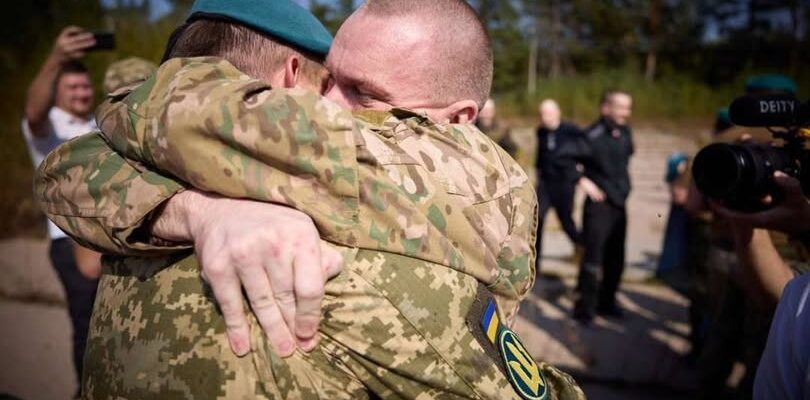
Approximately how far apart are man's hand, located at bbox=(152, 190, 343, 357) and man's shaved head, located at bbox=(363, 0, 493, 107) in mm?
464

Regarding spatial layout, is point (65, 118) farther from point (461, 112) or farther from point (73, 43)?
point (461, 112)

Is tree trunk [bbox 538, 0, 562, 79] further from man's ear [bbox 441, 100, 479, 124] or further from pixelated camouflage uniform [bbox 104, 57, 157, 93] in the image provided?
man's ear [bbox 441, 100, 479, 124]

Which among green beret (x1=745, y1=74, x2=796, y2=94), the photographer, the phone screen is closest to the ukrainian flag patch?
the photographer

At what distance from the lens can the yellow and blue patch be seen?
3.00 ft

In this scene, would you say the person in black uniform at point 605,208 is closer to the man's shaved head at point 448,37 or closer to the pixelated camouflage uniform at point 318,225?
the man's shaved head at point 448,37

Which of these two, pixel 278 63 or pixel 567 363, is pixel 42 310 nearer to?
pixel 567 363

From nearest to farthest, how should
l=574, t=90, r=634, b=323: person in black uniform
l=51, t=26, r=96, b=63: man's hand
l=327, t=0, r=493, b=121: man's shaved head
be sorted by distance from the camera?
1. l=327, t=0, r=493, b=121: man's shaved head
2. l=51, t=26, r=96, b=63: man's hand
3. l=574, t=90, r=634, b=323: person in black uniform

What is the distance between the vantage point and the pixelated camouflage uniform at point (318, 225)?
30.5 inches

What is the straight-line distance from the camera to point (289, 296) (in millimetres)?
771

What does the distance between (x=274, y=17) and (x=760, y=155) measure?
4.32 ft

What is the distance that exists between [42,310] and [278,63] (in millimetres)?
4885

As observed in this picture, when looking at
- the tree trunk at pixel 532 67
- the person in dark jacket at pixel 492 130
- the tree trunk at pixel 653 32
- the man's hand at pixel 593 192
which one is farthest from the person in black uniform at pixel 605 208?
the tree trunk at pixel 653 32

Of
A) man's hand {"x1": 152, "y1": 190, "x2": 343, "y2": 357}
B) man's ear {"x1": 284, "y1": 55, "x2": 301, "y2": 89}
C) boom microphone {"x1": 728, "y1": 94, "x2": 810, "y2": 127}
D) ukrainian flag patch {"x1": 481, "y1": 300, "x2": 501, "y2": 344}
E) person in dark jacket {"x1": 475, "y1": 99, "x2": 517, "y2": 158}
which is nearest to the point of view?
man's hand {"x1": 152, "y1": 190, "x2": 343, "y2": 357}

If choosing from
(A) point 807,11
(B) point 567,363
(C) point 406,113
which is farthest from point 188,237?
(A) point 807,11
